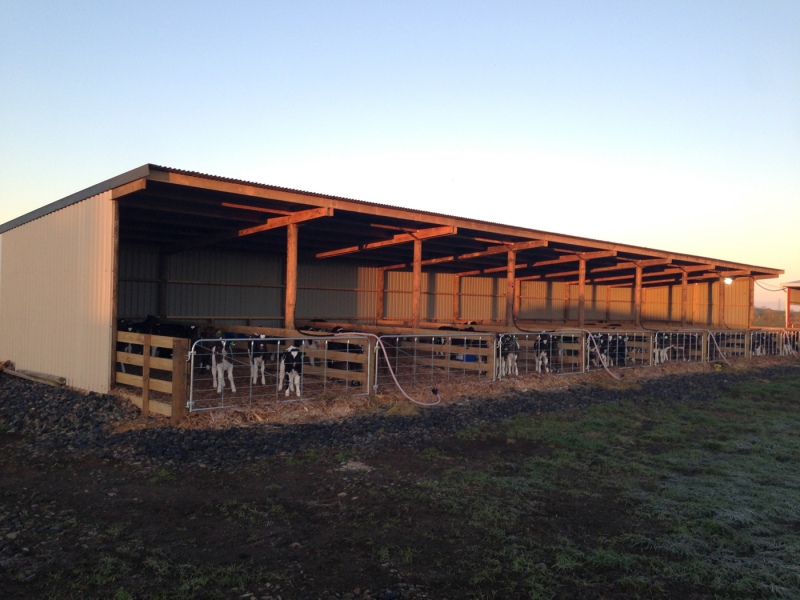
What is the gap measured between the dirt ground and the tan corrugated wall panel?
3384 mm

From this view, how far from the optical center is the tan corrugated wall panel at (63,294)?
10.5 meters

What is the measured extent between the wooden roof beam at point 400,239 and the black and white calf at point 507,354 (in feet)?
9.81

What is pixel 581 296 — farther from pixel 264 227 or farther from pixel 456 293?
pixel 264 227

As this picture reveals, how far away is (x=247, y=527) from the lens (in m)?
4.99

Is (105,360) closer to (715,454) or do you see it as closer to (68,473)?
(68,473)

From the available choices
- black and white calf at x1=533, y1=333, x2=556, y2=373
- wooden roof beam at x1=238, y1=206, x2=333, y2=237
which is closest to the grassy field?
black and white calf at x1=533, y1=333, x2=556, y2=373

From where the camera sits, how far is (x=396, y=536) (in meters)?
4.81

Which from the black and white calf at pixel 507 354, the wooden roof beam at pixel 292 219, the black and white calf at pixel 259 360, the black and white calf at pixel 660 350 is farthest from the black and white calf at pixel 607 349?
the black and white calf at pixel 259 360

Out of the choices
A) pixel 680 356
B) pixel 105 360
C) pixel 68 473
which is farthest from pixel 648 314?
pixel 68 473

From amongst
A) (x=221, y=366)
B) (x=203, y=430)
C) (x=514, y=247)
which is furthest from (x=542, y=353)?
(x=203, y=430)

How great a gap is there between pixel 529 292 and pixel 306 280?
1246cm

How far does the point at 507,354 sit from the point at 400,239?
4.63 metres

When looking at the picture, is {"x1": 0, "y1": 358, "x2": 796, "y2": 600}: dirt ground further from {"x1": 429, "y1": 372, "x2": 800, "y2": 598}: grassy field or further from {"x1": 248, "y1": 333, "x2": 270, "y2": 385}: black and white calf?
{"x1": 248, "y1": 333, "x2": 270, "y2": 385}: black and white calf

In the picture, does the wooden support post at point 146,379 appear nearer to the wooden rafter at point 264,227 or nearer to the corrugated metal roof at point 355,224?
the corrugated metal roof at point 355,224
